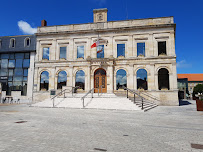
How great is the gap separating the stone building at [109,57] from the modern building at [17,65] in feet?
4.69

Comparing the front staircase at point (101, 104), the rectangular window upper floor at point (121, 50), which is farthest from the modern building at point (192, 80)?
the front staircase at point (101, 104)

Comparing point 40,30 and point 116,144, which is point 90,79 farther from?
point 116,144

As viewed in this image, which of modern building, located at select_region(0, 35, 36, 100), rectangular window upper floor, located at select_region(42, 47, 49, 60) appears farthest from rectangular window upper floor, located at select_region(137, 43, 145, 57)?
modern building, located at select_region(0, 35, 36, 100)

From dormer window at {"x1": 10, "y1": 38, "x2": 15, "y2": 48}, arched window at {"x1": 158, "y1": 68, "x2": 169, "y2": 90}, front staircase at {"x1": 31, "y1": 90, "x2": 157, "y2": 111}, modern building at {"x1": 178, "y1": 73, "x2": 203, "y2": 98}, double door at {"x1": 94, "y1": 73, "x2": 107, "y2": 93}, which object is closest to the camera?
front staircase at {"x1": 31, "y1": 90, "x2": 157, "y2": 111}

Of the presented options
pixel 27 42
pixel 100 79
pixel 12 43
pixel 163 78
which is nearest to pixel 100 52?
pixel 100 79

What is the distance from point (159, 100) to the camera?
2036cm

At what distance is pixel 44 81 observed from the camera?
942 inches

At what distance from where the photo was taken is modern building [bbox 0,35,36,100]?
24422 mm

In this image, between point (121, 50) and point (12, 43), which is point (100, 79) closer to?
point (121, 50)

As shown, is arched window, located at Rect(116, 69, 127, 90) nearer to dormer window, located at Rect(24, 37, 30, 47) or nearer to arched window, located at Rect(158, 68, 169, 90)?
arched window, located at Rect(158, 68, 169, 90)

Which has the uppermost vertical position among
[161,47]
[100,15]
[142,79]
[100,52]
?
[100,15]

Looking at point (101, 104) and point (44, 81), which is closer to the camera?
point (101, 104)

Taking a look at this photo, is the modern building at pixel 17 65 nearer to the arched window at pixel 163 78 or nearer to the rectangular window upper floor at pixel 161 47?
the rectangular window upper floor at pixel 161 47

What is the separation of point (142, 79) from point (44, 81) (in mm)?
14612
